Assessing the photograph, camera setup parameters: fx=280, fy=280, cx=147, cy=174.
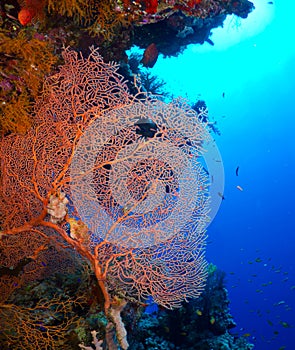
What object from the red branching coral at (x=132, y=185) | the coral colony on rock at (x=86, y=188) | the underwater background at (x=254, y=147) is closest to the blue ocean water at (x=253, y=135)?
the underwater background at (x=254, y=147)

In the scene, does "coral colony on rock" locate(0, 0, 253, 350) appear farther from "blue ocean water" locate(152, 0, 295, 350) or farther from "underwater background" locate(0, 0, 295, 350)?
"blue ocean water" locate(152, 0, 295, 350)

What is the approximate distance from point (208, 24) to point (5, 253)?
9.53m

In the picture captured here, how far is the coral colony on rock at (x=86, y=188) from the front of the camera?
3.60 m

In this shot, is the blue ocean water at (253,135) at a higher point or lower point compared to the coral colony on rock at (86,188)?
higher

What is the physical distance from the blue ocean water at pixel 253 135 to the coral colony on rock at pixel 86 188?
58.8 metres

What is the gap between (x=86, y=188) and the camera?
3.76 metres

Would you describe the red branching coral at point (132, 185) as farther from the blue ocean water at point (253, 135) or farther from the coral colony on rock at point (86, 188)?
the blue ocean water at point (253, 135)

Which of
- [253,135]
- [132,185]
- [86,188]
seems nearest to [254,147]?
[253,135]

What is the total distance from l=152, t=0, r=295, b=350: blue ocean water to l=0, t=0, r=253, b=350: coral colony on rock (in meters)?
58.8

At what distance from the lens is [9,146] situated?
173 inches

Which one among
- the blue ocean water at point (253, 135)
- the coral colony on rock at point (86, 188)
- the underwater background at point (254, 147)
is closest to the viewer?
the coral colony on rock at point (86, 188)

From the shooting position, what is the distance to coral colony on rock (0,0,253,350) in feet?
11.8

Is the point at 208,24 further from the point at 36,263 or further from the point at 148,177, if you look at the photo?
the point at 36,263

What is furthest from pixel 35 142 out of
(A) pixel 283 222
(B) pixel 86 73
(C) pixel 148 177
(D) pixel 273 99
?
(D) pixel 273 99
